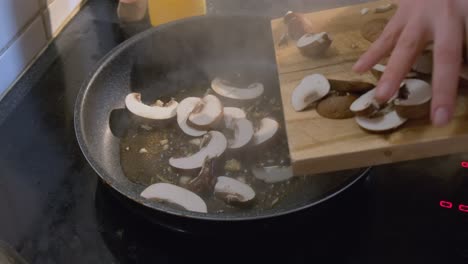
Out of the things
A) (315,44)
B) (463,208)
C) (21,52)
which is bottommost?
(463,208)

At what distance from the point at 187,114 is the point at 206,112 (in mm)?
37

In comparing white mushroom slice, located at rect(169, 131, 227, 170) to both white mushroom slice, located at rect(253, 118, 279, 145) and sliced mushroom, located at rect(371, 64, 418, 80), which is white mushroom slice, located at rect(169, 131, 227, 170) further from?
sliced mushroom, located at rect(371, 64, 418, 80)

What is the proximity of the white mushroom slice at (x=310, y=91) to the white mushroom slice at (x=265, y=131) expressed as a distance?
0.17m

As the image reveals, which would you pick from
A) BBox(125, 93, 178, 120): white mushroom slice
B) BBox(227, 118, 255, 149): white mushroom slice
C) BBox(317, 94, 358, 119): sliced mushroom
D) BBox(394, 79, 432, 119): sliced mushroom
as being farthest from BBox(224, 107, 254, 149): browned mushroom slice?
BBox(394, 79, 432, 119): sliced mushroom

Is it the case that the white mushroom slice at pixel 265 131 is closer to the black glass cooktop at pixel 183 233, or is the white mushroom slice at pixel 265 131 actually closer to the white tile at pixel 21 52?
the black glass cooktop at pixel 183 233

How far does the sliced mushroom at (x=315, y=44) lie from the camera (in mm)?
803

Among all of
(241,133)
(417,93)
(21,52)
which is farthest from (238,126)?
(21,52)

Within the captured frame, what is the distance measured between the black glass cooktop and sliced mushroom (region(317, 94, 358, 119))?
0.14 metres

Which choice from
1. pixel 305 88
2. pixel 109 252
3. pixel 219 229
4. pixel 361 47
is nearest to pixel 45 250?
pixel 109 252

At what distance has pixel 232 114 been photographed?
3.20ft

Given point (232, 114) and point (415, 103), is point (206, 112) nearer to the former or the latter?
point (232, 114)

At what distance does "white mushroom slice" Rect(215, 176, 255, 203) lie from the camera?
81 centimetres

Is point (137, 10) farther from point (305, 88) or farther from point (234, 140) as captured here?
point (305, 88)

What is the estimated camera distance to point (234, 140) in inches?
36.0
